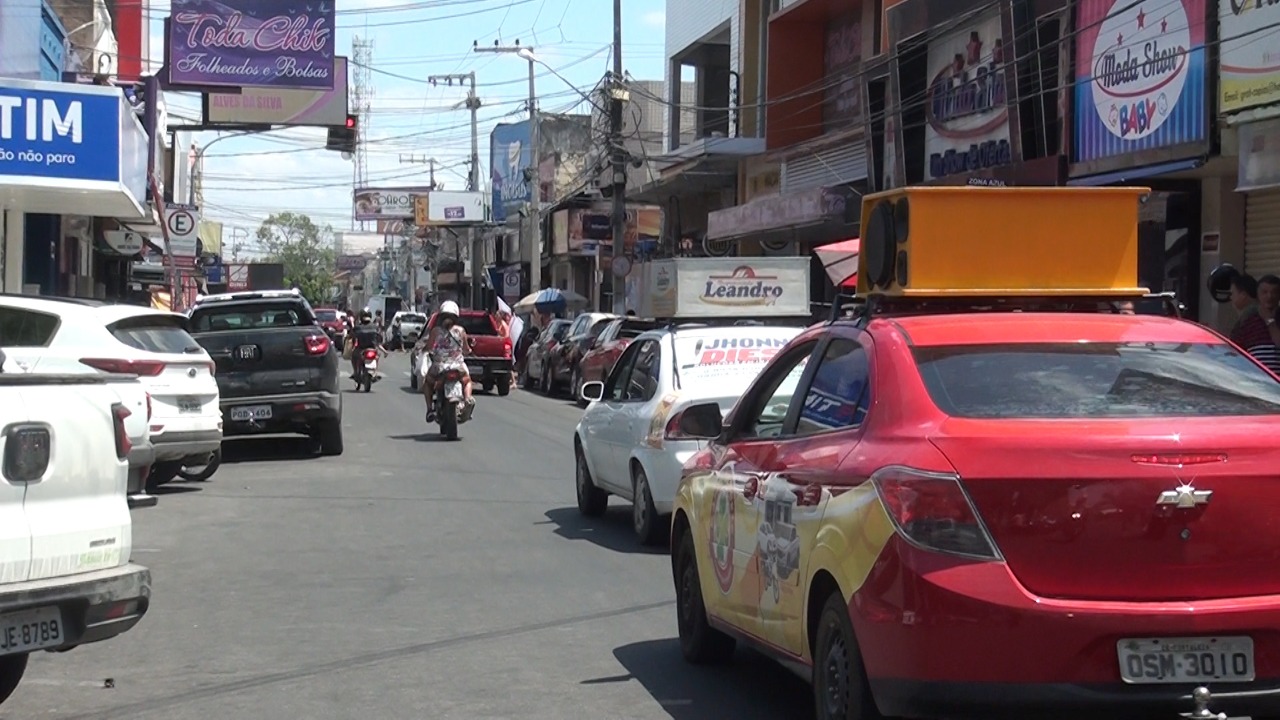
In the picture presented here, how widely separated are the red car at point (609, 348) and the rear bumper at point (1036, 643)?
20676mm

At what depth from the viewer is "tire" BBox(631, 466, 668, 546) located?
11.1 meters

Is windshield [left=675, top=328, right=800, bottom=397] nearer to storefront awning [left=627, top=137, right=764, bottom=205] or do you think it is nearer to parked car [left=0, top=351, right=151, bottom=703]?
parked car [left=0, top=351, right=151, bottom=703]

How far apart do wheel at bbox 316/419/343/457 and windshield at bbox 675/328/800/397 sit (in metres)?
7.49

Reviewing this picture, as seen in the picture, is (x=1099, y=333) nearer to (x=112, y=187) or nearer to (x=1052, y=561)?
(x=1052, y=561)

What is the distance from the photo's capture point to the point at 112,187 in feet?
63.7

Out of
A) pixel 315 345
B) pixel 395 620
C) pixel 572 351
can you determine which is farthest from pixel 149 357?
pixel 572 351

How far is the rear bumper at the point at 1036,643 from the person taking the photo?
454 centimetres

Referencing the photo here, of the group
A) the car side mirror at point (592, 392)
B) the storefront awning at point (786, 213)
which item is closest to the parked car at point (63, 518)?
the car side mirror at point (592, 392)

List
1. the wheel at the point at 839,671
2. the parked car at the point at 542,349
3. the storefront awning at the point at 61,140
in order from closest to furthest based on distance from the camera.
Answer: the wheel at the point at 839,671
the storefront awning at the point at 61,140
the parked car at the point at 542,349

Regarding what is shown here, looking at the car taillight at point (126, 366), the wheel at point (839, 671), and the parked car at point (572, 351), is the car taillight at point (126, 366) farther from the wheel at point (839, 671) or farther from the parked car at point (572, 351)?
the parked car at point (572, 351)

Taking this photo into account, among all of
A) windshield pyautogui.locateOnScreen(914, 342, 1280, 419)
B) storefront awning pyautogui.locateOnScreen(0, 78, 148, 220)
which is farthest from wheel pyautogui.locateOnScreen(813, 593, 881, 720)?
storefront awning pyautogui.locateOnScreen(0, 78, 148, 220)

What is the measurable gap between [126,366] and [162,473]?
2.32m

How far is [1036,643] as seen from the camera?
4539 mm

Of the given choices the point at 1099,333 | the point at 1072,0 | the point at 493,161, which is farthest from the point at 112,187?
the point at 493,161
